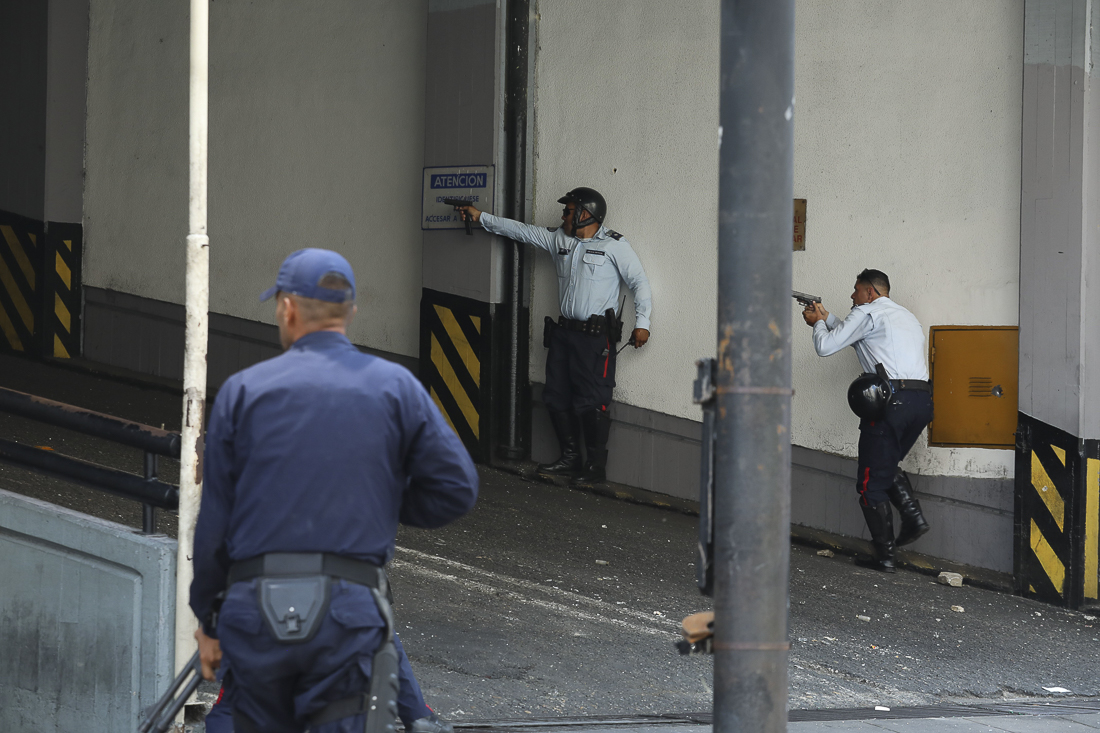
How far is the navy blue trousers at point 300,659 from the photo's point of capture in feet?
9.76

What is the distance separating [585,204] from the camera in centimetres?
958

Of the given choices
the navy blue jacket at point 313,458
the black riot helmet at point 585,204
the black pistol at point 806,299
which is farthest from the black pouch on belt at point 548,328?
the navy blue jacket at point 313,458

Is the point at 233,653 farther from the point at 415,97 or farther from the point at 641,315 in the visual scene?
the point at 415,97

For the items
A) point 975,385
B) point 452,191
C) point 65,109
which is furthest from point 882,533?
point 65,109

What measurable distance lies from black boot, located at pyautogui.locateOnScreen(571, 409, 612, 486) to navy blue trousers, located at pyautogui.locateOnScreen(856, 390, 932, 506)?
7.59ft

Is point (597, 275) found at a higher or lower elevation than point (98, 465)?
higher

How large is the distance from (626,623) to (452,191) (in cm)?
497

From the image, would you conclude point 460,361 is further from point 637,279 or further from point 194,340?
point 194,340

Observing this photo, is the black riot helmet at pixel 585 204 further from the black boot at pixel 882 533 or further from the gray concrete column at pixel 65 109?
the gray concrete column at pixel 65 109

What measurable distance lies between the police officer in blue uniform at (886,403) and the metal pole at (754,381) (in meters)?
5.30

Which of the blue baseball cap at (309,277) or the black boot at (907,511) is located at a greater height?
the blue baseball cap at (309,277)

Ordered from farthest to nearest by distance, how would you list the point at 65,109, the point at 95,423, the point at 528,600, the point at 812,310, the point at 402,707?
the point at 65,109 < the point at 812,310 < the point at 528,600 < the point at 95,423 < the point at 402,707

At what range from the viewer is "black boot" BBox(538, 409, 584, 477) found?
9891 millimetres

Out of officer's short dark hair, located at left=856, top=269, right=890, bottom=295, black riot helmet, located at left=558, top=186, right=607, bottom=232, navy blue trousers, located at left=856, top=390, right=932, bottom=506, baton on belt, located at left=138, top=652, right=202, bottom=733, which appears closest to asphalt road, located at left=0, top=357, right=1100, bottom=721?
navy blue trousers, located at left=856, top=390, right=932, bottom=506
